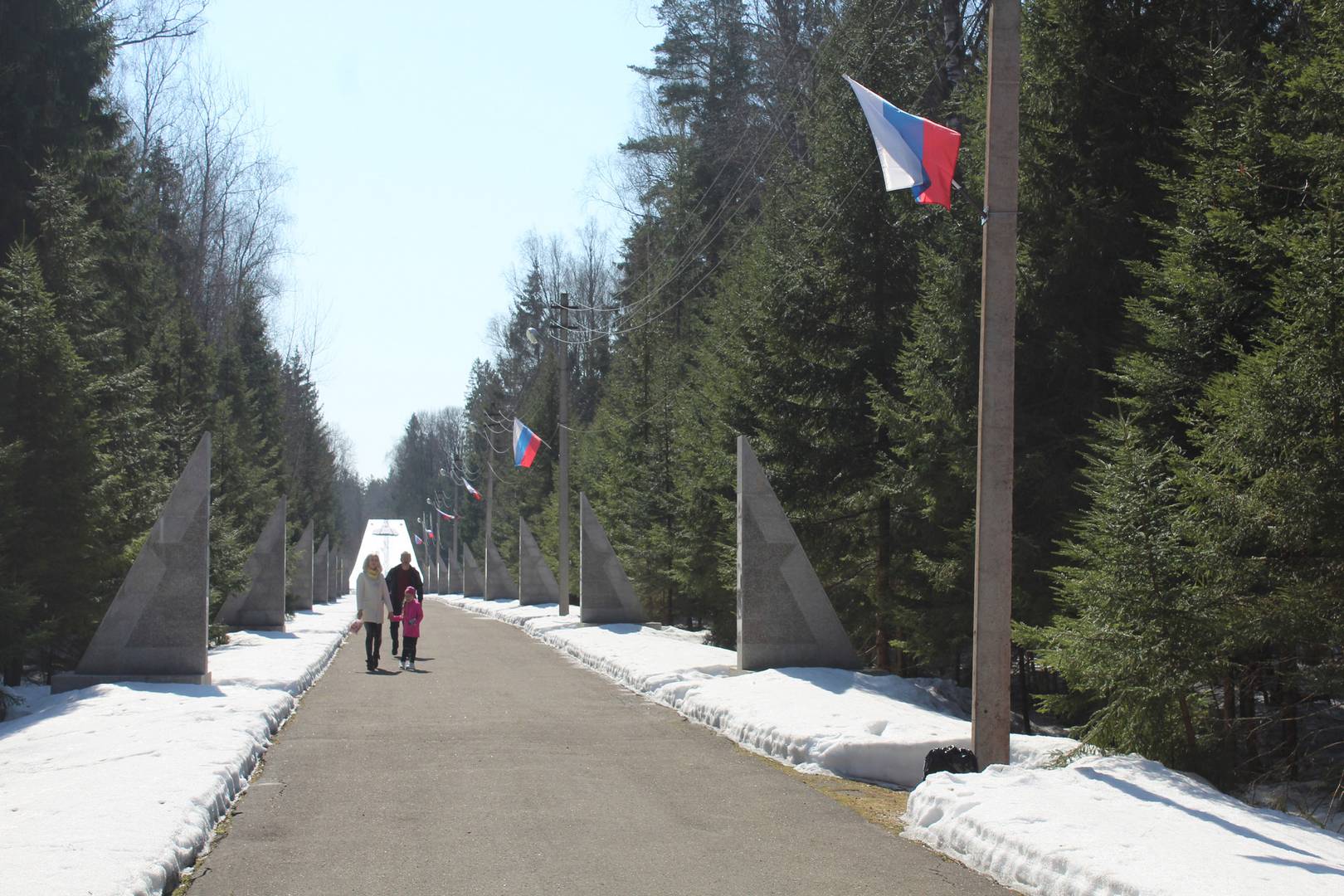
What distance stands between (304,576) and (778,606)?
34.2 meters

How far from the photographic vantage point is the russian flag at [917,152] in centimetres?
996

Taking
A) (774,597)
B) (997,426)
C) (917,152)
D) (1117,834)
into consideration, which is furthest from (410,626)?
(1117,834)

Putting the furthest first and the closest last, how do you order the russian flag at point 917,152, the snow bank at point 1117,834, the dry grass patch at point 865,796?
1. the russian flag at point 917,152
2. the dry grass patch at point 865,796
3. the snow bank at point 1117,834

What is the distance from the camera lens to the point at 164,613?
15133mm

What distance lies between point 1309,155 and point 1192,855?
6182mm

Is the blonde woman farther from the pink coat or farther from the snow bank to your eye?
the snow bank

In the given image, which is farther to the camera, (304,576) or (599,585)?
(304,576)

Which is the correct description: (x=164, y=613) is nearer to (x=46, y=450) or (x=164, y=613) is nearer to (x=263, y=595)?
(x=46, y=450)

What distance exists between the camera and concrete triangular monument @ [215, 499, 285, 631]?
95.5 ft

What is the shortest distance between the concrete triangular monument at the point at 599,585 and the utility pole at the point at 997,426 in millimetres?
21640

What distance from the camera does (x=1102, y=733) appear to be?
951cm

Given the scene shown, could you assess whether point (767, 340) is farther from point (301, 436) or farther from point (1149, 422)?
point (301, 436)

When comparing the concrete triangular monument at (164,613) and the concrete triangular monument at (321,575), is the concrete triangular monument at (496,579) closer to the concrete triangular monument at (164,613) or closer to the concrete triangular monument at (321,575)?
the concrete triangular monument at (321,575)

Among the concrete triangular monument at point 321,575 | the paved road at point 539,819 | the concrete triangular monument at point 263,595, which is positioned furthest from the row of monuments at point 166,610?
the concrete triangular monument at point 321,575
